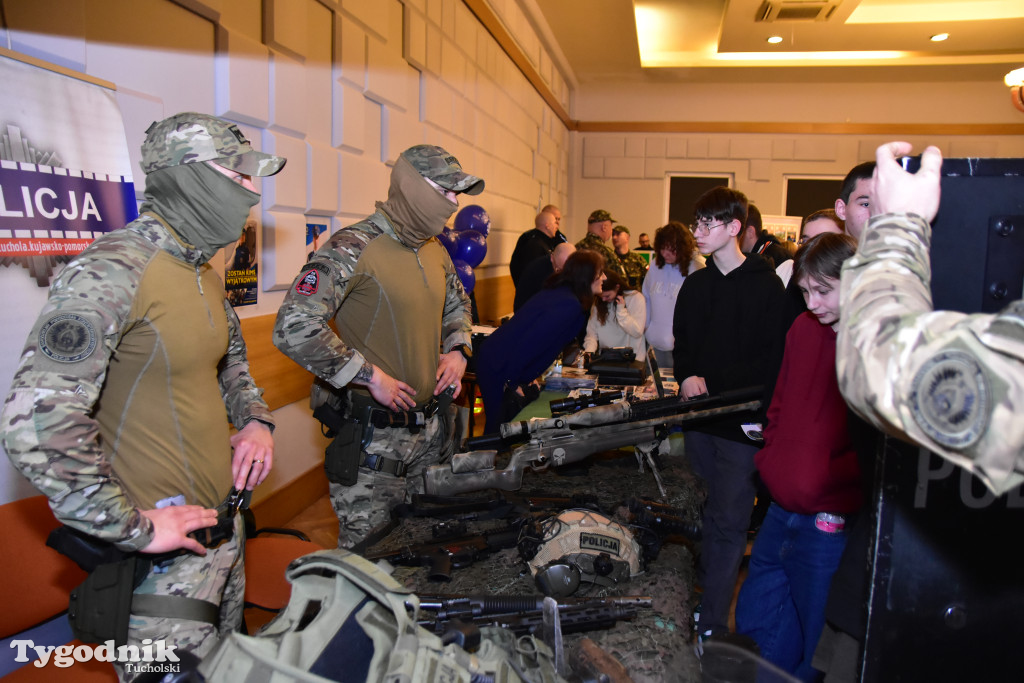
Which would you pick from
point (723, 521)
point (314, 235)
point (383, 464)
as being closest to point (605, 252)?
point (314, 235)

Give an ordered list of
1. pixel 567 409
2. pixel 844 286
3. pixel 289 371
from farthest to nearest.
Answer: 1. pixel 289 371
2. pixel 567 409
3. pixel 844 286

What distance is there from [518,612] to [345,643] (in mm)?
473

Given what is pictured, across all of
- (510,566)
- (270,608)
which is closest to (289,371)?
(270,608)

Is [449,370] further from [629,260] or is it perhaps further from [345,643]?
[629,260]

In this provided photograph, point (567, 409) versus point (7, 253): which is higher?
point (7, 253)

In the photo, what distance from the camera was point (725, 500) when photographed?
2.25 meters

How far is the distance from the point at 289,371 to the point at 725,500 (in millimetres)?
2048

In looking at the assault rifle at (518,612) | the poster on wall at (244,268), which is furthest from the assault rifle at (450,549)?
the poster on wall at (244,268)

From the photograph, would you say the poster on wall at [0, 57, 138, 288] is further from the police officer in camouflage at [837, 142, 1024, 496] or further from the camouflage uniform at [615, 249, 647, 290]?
the camouflage uniform at [615, 249, 647, 290]

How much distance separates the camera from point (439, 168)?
1920 millimetres

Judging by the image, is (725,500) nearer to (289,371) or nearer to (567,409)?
(567,409)

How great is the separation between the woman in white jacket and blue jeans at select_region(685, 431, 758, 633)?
1.88 m

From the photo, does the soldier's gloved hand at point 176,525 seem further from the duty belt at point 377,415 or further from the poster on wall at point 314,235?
the poster on wall at point 314,235

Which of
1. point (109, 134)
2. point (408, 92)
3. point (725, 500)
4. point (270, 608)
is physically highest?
point (408, 92)
